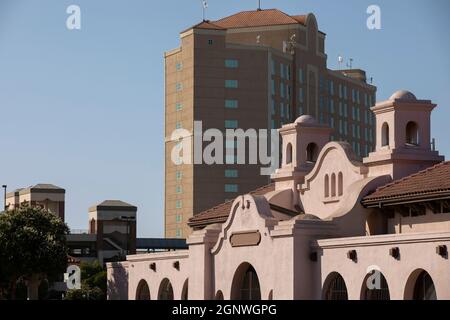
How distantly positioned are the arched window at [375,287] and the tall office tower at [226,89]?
118855 millimetres

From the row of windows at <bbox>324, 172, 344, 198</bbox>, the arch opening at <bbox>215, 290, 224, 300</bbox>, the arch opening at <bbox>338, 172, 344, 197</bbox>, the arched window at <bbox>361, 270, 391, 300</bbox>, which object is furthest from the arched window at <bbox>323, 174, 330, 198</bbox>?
the arched window at <bbox>361, 270, 391, 300</bbox>

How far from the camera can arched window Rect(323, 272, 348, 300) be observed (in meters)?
60.2

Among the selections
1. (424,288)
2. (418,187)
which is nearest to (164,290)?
(418,187)

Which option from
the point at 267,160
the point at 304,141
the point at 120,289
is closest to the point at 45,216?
the point at 120,289

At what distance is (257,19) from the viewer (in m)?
193

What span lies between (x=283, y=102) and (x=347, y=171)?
121 m

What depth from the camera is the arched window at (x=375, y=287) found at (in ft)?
186

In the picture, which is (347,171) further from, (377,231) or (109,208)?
(109,208)

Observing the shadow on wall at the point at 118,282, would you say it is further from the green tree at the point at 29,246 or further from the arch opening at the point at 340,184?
the arch opening at the point at 340,184

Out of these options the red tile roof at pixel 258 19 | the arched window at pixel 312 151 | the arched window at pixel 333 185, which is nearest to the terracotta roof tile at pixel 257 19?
the red tile roof at pixel 258 19

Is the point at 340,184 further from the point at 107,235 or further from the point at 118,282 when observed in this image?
the point at 107,235

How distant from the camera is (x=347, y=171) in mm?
66938
